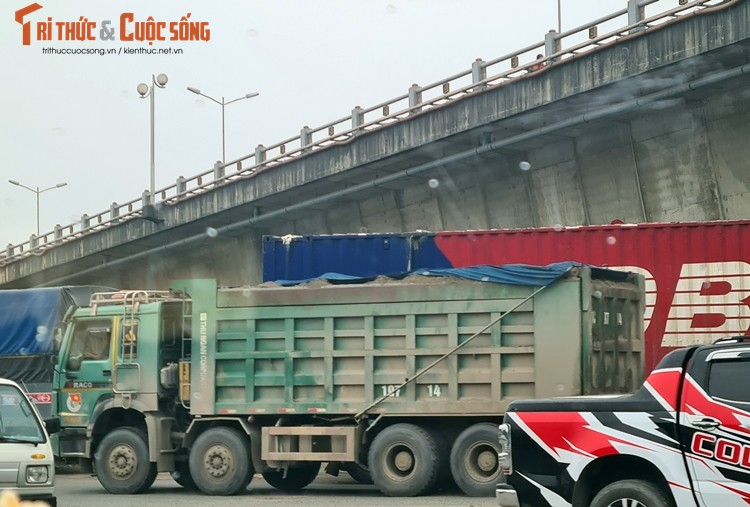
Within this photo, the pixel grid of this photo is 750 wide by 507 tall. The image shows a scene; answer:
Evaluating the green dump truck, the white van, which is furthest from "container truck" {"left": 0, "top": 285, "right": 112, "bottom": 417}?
the white van

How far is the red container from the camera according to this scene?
18266mm

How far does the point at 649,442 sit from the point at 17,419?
20.5 ft

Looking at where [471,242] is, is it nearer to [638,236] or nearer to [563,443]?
[638,236]

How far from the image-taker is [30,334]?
20312mm

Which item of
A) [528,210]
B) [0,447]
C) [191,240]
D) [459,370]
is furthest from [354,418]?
[191,240]

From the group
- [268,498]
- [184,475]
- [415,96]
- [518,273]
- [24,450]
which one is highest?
[415,96]

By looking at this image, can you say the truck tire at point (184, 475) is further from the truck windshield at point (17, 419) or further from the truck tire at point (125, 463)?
the truck windshield at point (17, 419)

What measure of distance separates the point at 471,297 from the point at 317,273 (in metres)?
6.76

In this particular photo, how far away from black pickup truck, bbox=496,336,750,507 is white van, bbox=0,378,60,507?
448cm

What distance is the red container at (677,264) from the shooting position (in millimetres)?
18266

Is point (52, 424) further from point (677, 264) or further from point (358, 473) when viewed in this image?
point (677, 264)

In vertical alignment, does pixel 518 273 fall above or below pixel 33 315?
above

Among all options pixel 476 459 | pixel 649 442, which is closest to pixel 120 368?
pixel 476 459

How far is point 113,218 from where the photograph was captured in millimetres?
42781
